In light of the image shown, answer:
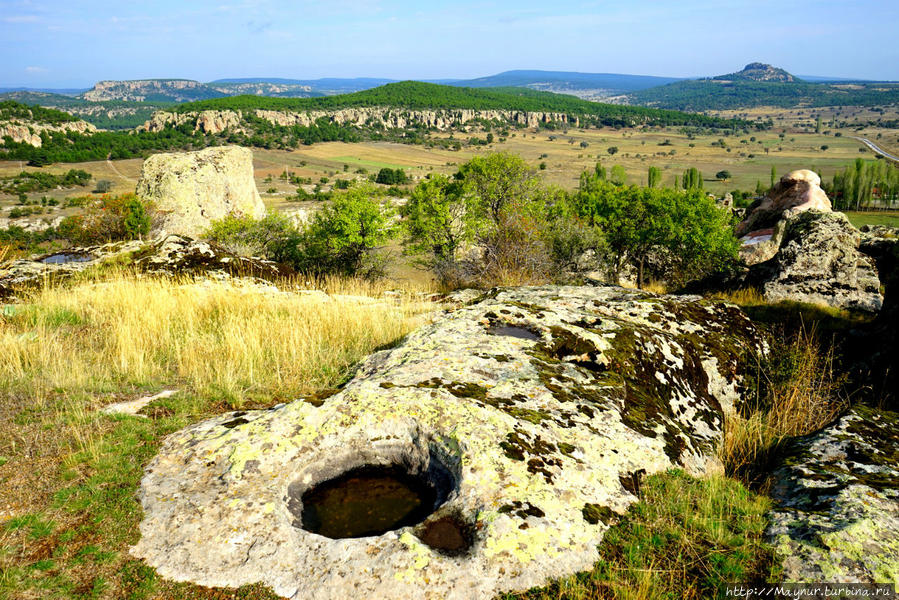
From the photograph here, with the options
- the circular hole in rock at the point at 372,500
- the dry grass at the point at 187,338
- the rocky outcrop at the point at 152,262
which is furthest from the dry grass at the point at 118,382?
the rocky outcrop at the point at 152,262

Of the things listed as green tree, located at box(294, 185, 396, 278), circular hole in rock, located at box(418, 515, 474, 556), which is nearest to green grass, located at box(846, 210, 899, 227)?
green tree, located at box(294, 185, 396, 278)

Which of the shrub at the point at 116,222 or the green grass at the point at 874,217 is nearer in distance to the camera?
the shrub at the point at 116,222

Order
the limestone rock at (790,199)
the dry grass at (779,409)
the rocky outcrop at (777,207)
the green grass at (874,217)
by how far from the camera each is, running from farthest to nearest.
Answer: the green grass at (874,217) → the limestone rock at (790,199) → the rocky outcrop at (777,207) → the dry grass at (779,409)

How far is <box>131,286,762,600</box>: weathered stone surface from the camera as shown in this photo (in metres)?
3.03

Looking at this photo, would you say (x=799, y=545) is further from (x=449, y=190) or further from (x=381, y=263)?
(x=449, y=190)

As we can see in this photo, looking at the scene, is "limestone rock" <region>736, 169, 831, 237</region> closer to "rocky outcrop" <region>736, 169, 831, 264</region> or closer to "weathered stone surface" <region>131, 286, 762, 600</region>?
"rocky outcrop" <region>736, 169, 831, 264</region>

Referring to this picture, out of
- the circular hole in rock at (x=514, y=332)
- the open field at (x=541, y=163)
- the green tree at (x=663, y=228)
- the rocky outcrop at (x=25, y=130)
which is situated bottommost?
the green tree at (x=663, y=228)

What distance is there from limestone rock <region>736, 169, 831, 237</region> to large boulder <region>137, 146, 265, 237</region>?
41757mm

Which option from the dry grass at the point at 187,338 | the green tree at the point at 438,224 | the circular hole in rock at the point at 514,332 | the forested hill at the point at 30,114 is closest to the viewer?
the dry grass at the point at 187,338

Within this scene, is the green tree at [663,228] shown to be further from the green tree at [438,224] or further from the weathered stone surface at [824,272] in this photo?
the weathered stone surface at [824,272]

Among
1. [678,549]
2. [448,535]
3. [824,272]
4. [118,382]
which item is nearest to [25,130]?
[118,382]

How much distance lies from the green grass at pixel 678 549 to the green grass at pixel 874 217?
98.7 meters

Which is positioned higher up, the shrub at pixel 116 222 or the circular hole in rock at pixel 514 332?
the circular hole in rock at pixel 514 332

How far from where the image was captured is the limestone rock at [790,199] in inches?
1403
